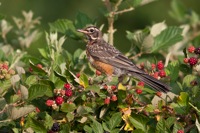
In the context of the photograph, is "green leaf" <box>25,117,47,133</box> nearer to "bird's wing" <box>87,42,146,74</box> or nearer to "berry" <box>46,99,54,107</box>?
"berry" <box>46,99,54,107</box>

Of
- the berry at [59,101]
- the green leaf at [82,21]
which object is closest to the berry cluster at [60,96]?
the berry at [59,101]

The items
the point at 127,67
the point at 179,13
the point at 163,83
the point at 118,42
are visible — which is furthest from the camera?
the point at 118,42

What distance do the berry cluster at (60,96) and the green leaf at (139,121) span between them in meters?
0.58

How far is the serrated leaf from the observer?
17.3ft

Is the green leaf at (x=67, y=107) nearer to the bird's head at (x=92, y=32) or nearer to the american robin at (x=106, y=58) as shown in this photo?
the american robin at (x=106, y=58)

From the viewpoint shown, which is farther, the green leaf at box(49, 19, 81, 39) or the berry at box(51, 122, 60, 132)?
the green leaf at box(49, 19, 81, 39)

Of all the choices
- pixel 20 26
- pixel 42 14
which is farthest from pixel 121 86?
pixel 42 14

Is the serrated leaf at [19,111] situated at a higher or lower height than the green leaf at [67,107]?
higher

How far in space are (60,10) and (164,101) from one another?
959 cm

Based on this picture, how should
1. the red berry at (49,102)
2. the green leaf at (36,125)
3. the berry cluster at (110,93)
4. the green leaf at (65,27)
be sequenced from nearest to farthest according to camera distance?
the green leaf at (36,125) < the red berry at (49,102) < the berry cluster at (110,93) < the green leaf at (65,27)

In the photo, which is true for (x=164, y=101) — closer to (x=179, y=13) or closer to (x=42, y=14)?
(x=179, y=13)

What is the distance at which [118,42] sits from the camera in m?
14.2

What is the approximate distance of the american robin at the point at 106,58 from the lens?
24.5 feet

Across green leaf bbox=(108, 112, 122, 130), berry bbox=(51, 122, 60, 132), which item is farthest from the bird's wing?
berry bbox=(51, 122, 60, 132)
